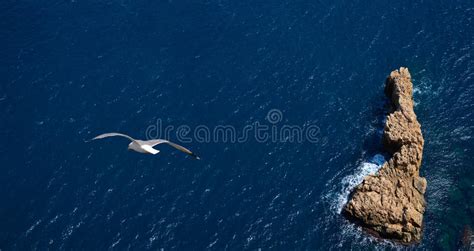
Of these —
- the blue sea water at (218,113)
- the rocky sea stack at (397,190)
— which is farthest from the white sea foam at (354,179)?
the rocky sea stack at (397,190)

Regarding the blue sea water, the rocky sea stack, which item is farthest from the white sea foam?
the rocky sea stack

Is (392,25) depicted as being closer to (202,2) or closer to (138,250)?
(202,2)

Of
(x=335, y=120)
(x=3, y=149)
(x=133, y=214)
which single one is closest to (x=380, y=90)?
(x=335, y=120)

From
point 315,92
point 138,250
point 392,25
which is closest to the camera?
point 138,250

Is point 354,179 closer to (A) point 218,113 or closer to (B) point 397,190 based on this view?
(B) point 397,190

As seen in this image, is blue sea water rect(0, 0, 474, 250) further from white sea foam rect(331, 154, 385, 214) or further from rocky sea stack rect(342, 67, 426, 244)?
rocky sea stack rect(342, 67, 426, 244)
